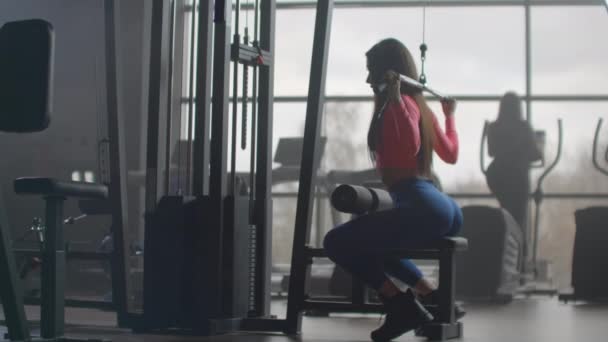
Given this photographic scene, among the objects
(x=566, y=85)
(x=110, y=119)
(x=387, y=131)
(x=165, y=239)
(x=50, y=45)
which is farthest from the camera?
(x=566, y=85)

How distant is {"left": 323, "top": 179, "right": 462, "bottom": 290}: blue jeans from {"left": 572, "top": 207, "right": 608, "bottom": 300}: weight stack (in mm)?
2947

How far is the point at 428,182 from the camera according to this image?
3.30 m

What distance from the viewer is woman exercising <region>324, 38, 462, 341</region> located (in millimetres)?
3207

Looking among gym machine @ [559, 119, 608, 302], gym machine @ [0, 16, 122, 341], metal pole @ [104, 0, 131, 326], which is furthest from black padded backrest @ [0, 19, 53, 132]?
gym machine @ [559, 119, 608, 302]

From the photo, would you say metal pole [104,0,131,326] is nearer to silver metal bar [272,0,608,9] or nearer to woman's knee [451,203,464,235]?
woman's knee [451,203,464,235]

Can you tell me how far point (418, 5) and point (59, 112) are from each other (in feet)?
10.4

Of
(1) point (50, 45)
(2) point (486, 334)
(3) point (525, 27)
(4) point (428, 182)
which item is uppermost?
(3) point (525, 27)

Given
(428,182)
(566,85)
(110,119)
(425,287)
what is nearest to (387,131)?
(428,182)

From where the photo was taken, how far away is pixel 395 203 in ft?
10.7

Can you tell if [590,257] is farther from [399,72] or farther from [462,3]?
[399,72]

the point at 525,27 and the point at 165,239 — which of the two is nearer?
the point at 165,239

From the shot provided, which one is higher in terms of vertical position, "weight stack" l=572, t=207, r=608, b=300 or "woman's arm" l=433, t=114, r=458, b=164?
"woman's arm" l=433, t=114, r=458, b=164

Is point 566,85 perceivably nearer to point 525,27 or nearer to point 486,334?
point 525,27

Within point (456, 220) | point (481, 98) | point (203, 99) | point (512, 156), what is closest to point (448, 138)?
point (456, 220)
